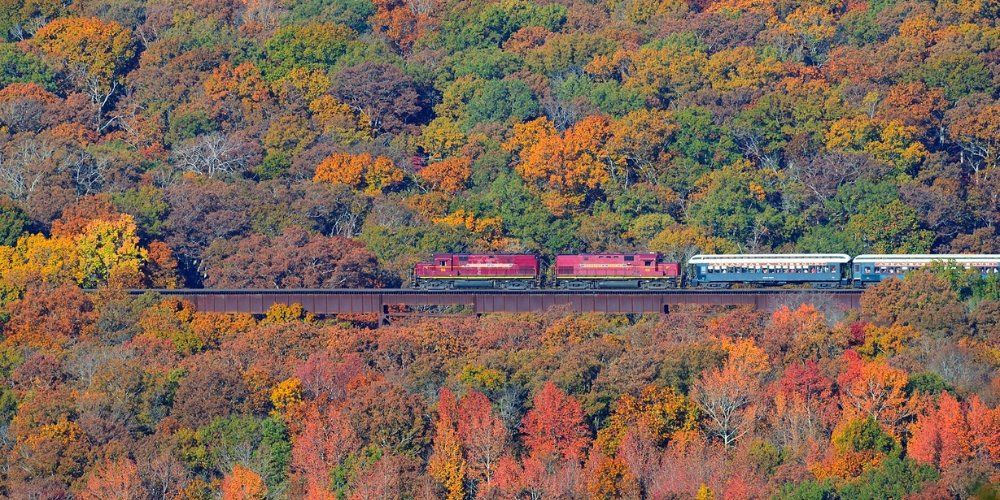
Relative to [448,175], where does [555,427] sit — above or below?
below

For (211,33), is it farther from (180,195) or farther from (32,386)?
(32,386)

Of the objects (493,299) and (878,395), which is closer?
(878,395)

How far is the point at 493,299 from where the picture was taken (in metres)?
122

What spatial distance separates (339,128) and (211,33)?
23.5 metres

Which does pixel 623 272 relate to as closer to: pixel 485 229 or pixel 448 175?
pixel 485 229

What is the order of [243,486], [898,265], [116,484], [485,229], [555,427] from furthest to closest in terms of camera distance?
[485,229]
[898,265]
[555,427]
[243,486]
[116,484]

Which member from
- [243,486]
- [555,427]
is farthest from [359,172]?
[243,486]

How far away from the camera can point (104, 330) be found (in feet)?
391

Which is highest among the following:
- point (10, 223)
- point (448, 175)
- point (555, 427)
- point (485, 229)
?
point (448, 175)

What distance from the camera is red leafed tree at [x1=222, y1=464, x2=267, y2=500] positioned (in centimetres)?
9269

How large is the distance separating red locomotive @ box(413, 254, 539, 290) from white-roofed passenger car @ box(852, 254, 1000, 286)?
18.5 m

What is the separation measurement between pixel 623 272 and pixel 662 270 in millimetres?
2216

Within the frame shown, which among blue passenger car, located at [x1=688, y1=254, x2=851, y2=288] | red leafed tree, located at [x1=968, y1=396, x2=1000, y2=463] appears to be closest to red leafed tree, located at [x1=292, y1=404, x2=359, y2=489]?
red leafed tree, located at [x1=968, y1=396, x2=1000, y2=463]

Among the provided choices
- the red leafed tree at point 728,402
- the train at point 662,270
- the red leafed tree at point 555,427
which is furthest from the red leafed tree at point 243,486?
the train at point 662,270
